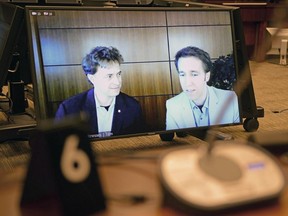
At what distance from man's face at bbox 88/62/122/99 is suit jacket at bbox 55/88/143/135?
0.10 feet

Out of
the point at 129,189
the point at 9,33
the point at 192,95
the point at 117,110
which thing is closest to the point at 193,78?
the point at 192,95

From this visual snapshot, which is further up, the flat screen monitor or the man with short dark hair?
the flat screen monitor

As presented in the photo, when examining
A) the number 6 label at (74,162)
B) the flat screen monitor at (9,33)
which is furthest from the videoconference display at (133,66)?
the number 6 label at (74,162)

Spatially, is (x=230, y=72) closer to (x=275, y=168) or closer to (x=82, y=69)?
(x=82, y=69)

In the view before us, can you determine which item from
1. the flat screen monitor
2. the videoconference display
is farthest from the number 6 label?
the flat screen monitor

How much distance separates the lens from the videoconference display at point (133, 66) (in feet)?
6.36

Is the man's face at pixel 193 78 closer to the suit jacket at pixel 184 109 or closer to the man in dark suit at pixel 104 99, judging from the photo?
the suit jacket at pixel 184 109

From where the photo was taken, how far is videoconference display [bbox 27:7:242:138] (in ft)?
6.36

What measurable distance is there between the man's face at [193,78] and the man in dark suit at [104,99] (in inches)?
10.6

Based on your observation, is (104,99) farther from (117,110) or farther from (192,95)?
(192,95)

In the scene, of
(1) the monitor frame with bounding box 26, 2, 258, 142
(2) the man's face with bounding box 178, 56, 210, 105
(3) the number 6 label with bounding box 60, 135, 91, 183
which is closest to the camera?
(3) the number 6 label with bounding box 60, 135, 91, 183

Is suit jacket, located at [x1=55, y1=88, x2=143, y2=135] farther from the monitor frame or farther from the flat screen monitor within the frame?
the flat screen monitor

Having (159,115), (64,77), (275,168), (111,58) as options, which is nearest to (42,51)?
(64,77)

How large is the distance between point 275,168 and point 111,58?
145cm
